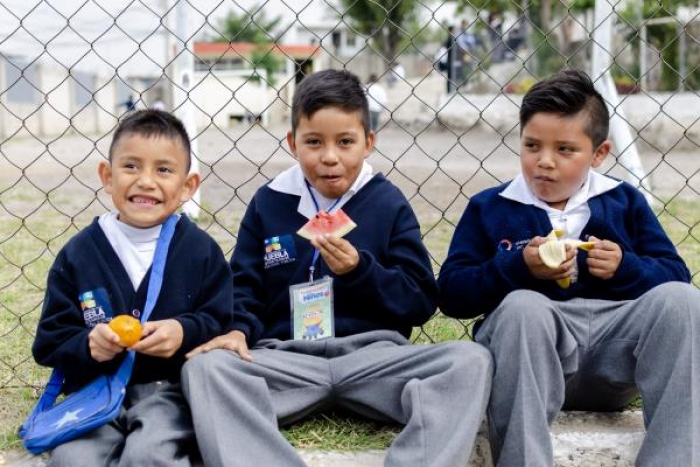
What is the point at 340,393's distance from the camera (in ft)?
8.80

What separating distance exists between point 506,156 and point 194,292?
10.2 meters

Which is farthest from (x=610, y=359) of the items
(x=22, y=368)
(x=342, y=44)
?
(x=342, y=44)

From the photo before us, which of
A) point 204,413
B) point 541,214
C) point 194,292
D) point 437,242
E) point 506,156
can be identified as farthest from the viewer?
point 506,156

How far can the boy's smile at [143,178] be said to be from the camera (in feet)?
8.57

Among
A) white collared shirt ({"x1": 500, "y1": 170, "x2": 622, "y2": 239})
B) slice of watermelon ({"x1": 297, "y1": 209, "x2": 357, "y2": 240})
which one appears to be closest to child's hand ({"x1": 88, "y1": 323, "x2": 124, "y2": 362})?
slice of watermelon ({"x1": 297, "y1": 209, "x2": 357, "y2": 240})

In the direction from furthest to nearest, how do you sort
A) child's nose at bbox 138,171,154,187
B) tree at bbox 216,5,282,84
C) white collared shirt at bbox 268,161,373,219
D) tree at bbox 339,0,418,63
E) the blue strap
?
tree at bbox 339,0,418,63
tree at bbox 216,5,282,84
white collared shirt at bbox 268,161,373,219
child's nose at bbox 138,171,154,187
the blue strap

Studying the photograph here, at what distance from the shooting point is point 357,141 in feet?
9.41

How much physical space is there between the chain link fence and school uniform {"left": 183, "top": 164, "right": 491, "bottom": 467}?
56 centimetres

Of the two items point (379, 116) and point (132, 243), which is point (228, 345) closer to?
point (132, 243)

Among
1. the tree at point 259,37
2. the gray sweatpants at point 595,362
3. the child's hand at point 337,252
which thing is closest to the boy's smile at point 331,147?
the child's hand at point 337,252

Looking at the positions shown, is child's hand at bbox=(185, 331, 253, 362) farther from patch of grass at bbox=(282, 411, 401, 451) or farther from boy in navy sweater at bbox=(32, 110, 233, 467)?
patch of grass at bbox=(282, 411, 401, 451)

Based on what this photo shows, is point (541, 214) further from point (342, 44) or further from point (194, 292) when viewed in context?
point (342, 44)

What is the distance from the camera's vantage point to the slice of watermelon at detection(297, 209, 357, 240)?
270cm

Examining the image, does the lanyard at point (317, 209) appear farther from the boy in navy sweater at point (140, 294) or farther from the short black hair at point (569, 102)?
the short black hair at point (569, 102)
